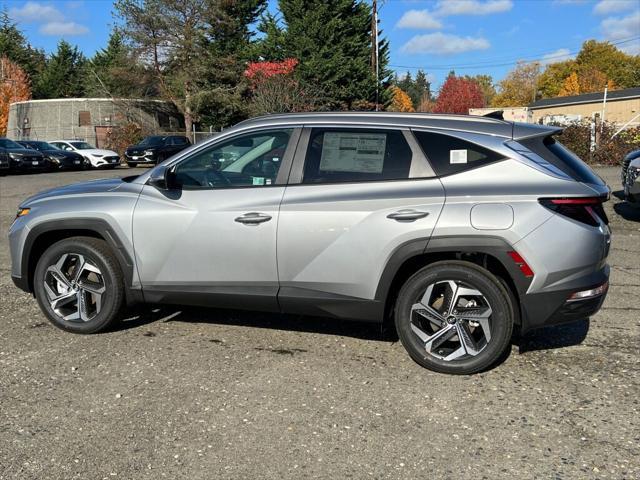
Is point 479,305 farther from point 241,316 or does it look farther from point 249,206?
point 241,316

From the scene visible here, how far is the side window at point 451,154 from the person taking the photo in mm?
3873

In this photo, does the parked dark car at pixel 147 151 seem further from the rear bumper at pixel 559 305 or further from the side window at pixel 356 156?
the rear bumper at pixel 559 305

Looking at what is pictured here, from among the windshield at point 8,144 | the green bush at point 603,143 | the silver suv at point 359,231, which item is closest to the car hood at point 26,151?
the windshield at point 8,144

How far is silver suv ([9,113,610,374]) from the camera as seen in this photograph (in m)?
3.71

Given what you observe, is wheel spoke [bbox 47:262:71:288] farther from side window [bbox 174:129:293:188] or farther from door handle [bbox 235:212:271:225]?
door handle [bbox 235:212:271:225]

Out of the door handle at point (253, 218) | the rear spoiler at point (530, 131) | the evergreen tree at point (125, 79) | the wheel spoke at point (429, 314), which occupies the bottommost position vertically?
the wheel spoke at point (429, 314)

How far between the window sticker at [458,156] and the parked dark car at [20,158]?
76.5 ft

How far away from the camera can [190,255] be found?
4.29m

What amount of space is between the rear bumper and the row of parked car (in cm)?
2121

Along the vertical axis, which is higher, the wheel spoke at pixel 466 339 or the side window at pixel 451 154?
the side window at pixel 451 154

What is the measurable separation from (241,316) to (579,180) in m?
2.98

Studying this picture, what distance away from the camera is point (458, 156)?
392 cm

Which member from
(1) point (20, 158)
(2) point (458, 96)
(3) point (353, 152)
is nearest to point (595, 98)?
(2) point (458, 96)

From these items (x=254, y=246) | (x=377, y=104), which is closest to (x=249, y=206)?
(x=254, y=246)
